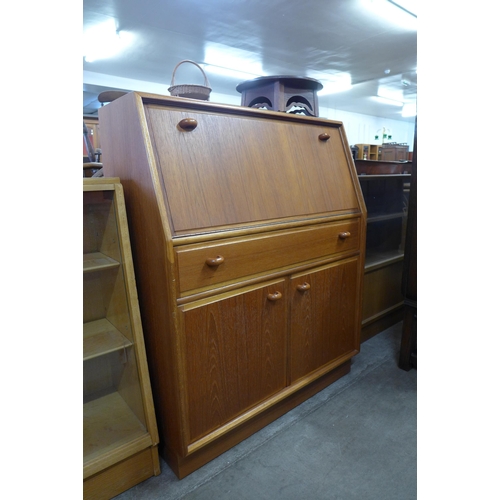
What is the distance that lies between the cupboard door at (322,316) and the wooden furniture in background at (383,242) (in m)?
0.52

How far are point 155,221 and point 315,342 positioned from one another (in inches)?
39.7

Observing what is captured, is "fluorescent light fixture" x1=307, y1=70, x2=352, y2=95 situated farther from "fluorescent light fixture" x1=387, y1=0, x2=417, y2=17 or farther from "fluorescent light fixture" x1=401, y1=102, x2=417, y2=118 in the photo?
"fluorescent light fixture" x1=401, y1=102, x2=417, y2=118

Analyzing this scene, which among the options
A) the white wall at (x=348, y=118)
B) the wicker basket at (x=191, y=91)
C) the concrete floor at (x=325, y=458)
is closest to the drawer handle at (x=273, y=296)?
the concrete floor at (x=325, y=458)

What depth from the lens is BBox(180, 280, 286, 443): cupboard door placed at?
4.17 feet

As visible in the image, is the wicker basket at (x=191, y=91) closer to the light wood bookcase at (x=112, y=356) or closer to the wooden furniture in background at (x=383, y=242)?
the light wood bookcase at (x=112, y=356)

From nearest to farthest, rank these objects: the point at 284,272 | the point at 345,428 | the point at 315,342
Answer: the point at 284,272
the point at 345,428
the point at 315,342

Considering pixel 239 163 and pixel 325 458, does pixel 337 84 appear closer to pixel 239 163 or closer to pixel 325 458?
pixel 239 163

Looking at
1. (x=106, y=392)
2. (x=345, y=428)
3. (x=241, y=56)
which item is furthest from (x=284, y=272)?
(x=241, y=56)

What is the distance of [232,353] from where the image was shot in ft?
4.52

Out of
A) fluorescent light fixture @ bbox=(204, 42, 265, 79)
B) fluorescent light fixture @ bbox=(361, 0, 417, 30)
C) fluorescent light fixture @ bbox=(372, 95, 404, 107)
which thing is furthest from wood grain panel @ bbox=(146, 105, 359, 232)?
fluorescent light fixture @ bbox=(372, 95, 404, 107)

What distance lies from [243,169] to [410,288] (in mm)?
1238

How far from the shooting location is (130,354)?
1342 mm
